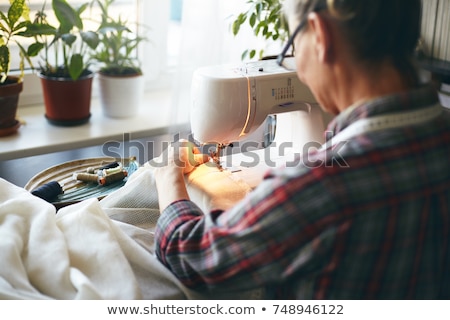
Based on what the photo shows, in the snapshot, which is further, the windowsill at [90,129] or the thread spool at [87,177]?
the windowsill at [90,129]

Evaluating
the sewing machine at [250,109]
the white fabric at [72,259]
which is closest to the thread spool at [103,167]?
the sewing machine at [250,109]

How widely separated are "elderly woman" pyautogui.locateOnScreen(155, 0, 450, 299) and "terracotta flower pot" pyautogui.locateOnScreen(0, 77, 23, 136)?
1425 millimetres

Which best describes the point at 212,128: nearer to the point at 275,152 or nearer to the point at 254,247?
the point at 275,152

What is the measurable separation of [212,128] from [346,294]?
0.63 metres

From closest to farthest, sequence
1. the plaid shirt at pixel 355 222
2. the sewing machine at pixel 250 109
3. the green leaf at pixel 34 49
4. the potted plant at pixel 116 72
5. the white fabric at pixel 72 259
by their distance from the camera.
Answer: the plaid shirt at pixel 355 222 → the white fabric at pixel 72 259 → the sewing machine at pixel 250 109 → the green leaf at pixel 34 49 → the potted plant at pixel 116 72

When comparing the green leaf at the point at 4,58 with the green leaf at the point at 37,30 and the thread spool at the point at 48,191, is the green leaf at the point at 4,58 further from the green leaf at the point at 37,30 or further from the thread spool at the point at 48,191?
the thread spool at the point at 48,191

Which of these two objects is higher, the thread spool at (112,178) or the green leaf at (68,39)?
the green leaf at (68,39)

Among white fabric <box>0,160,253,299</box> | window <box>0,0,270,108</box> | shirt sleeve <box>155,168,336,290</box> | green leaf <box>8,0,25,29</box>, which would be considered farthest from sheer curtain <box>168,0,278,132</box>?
shirt sleeve <box>155,168,336,290</box>

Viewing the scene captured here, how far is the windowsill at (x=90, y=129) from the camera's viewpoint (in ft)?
7.75

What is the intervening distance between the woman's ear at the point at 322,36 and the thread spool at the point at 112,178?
0.84m

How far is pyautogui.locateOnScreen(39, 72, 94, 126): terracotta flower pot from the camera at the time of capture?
251 cm

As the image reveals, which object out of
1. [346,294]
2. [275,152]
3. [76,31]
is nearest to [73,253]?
[346,294]

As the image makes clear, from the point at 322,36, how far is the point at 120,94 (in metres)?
1.74

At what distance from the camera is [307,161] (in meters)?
1.07
